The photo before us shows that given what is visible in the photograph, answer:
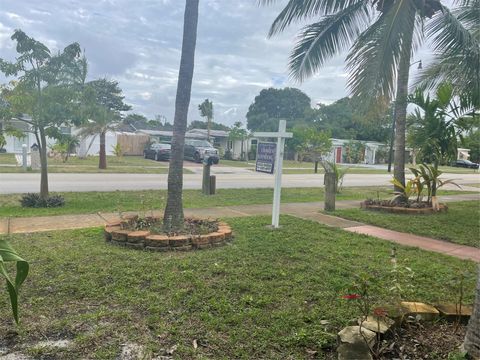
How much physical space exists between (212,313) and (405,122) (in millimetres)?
8630

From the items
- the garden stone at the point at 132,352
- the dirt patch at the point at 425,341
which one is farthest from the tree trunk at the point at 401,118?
the garden stone at the point at 132,352

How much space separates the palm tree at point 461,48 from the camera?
8656 millimetres

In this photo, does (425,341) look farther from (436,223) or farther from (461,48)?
(461,48)

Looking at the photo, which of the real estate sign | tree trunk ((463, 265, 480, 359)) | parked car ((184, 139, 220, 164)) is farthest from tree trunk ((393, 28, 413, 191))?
parked car ((184, 139, 220, 164))

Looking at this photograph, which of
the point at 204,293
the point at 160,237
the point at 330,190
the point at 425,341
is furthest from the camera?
the point at 330,190

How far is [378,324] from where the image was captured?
9.61ft

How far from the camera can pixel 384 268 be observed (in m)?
5.07

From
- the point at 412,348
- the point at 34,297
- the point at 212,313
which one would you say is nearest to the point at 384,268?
the point at 412,348

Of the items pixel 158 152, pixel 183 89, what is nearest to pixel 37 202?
pixel 183 89

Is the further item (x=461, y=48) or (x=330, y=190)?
(x=330, y=190)

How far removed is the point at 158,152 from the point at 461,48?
83.8 ft

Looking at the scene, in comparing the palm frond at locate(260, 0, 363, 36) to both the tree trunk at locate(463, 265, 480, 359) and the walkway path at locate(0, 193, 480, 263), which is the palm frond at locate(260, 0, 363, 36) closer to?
the walkway path at locate(0, 193, 480, 263)

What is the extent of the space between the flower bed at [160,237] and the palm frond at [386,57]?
3408mm

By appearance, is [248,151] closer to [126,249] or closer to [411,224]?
[411,224]
